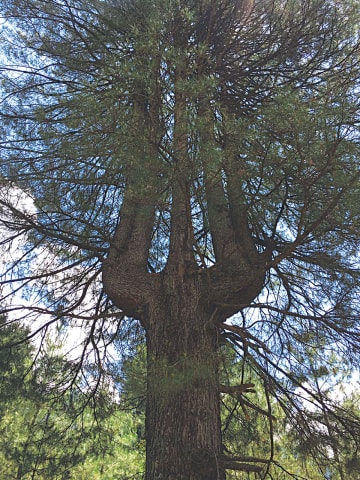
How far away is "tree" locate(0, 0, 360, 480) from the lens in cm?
247

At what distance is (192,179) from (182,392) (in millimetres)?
1179

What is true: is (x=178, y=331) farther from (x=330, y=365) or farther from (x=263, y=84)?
(x=263, y=84)

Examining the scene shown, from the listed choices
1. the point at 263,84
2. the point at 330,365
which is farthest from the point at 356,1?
the point at 330,365

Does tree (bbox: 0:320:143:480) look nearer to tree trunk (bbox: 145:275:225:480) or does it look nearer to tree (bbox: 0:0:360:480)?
tree (bbox: 0:0:360:480)

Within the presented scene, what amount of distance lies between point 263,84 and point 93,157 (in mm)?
1850

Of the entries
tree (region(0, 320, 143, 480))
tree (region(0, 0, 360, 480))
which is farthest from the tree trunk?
tree (region(0, 320, 143, 480))

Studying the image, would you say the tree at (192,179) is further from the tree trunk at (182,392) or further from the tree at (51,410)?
the tree at (51,410)

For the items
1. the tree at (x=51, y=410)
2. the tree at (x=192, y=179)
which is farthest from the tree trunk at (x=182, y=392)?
the tree at (x=51, y=410)

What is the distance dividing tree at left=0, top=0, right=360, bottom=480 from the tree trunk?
0.03 ft

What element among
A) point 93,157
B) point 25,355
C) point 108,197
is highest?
point 108,197

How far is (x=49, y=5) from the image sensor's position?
3.89 metres

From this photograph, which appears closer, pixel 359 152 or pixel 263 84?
pixel 359 152

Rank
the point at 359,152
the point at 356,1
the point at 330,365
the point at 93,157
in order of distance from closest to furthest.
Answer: the point at 359,152
the point at 93,157
the point at 330,365
the point at 356,1

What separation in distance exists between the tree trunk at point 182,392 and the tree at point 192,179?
1 centimetres
